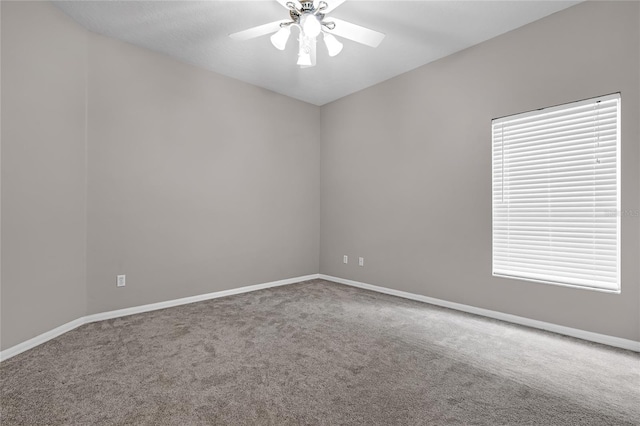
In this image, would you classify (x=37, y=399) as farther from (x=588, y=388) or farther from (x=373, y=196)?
(x=373, y=196)

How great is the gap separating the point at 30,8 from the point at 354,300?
13.3ft

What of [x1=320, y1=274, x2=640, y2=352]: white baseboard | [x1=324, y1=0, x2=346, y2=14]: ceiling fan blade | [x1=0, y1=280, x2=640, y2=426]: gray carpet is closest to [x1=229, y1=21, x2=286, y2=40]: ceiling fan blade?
[x1=324, y1=0, x2=346, y2=14]: ceiling fan blade

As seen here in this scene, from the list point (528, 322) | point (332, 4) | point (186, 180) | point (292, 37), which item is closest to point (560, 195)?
point (528, 322)

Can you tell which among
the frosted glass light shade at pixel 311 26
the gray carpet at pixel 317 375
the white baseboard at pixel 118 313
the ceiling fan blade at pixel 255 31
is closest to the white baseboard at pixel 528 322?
the gray carpet at pixel 317 375

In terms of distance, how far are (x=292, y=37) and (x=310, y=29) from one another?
36.0 inches

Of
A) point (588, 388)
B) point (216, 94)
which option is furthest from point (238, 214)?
point (588, 388)

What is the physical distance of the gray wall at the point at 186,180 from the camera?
302 cm

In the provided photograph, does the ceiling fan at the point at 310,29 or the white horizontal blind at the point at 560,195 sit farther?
the white horizontal blind at the point at 560,195

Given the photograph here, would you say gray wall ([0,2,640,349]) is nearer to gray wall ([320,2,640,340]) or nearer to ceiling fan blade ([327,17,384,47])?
gray wall ([320,2,640,340])

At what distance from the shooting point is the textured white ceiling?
2.60m

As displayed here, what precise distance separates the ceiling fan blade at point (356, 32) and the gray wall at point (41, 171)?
2388mm

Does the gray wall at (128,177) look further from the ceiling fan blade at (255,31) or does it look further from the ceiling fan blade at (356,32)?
the ceiling fan blade at (356,32)

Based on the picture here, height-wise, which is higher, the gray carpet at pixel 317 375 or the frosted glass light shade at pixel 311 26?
the frosted glass light shade at pixel 311 26

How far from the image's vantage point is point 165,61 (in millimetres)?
3406
